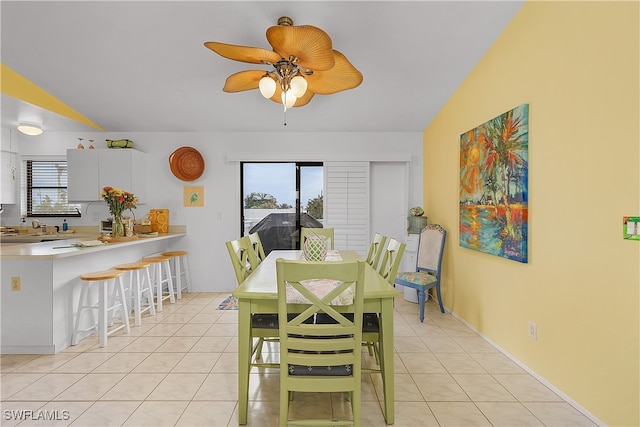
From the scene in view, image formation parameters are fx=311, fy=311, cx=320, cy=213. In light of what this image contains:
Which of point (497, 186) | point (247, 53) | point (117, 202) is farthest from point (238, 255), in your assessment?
point (497, 186)

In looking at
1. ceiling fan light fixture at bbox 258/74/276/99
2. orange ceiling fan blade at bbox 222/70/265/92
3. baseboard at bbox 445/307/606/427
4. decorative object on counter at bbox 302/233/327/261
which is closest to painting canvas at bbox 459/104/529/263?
baseboard at bbox 445/307/606/427

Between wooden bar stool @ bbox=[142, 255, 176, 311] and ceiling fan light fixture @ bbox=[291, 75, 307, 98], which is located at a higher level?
ceiling fan light fixture @ bbox=[291, 75, 307, 98]

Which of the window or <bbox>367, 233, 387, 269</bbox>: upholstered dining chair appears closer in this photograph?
<bbox>367, 233, 387, 269</bbox>: upholstered dining chair

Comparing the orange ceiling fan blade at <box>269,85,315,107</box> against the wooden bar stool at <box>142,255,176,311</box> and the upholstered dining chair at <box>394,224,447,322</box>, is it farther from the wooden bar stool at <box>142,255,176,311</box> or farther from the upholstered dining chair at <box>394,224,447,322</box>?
the wooden bar stool at <box>142,255,176,311</box>

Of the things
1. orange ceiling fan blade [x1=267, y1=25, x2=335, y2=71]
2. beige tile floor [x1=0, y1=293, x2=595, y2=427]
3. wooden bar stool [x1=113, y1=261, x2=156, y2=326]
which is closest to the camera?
orange ceiling fan blade [x1=267, y1=25, x2=335, y2=71]

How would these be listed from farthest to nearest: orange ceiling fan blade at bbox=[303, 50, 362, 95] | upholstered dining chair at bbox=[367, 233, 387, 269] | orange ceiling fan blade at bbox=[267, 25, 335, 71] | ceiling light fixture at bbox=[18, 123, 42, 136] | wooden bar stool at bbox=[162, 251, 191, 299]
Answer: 1. wooden bar stool at bbox=[162, 251, 191, 299]
2. ceiling light fixture at bbox=[18, 123, 42, 136]
3. upholstered dining chair at bbox=[367, 233, 387, 269]
4. orange ceiling fan blade at bbox=[303, 50, 362, 95]
5. orange ceiling fan blade at bbox=[267, 25, 335, 71]

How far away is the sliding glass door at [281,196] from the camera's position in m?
4.74

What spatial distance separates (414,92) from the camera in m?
3.62

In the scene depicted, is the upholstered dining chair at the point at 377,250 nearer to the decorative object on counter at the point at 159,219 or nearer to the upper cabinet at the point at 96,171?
the decorative object on counter at the point at 159,219

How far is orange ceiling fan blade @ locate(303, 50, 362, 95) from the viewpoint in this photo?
2.11 m

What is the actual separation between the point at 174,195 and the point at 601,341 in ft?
15.8

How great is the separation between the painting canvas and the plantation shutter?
1.55 metres

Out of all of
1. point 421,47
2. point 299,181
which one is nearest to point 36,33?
point 299,181

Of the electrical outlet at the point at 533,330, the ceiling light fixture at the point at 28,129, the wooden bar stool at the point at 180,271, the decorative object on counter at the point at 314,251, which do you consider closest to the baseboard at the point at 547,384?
the electrical outlet at the point at 533,330
